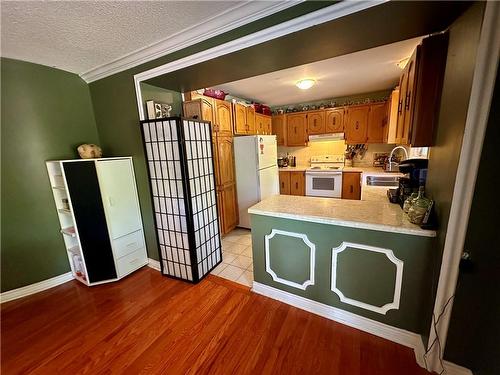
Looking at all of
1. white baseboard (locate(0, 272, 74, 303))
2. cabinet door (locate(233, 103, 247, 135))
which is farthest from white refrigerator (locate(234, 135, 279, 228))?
white baseboard (locate(0, 272, 74, 303))

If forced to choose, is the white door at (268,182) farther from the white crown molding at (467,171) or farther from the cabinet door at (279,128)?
the white crown molding at (467,171)

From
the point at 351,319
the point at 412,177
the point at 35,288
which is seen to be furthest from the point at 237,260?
the point at 35,288

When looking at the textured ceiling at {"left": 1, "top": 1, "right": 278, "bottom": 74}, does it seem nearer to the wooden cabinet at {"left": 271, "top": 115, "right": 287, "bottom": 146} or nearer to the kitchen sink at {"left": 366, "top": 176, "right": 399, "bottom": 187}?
the kitchen sink at {"left": 366, "top": 176, "right": 399, "bottom": 187}

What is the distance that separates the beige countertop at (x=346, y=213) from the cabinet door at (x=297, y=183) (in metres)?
2.28

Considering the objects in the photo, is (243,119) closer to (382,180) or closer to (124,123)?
(124,123)

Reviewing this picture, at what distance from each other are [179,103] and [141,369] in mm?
2618

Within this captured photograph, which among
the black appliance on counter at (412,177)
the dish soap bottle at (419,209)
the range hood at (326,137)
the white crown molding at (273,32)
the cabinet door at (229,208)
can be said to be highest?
the white crown molding at (273,32)

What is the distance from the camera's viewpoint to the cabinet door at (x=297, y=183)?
14.3 feet

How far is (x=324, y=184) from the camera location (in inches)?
161

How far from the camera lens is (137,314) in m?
1.85

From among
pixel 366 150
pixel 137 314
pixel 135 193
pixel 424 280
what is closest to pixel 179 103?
pixel 135 193

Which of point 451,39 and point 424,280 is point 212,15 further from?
point 424,280

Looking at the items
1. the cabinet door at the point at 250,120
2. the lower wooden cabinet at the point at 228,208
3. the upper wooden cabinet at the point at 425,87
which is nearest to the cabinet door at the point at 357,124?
the cabinet door at the point at 250,120

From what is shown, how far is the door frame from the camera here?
880mm
